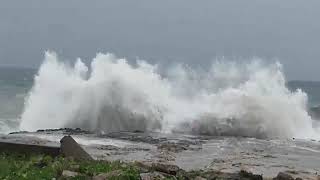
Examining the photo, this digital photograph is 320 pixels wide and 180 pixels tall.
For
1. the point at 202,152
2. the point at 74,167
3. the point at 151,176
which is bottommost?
the point at 151,176

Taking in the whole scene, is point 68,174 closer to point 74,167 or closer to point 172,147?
point 74,167

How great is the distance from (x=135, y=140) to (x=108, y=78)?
11.7 meters

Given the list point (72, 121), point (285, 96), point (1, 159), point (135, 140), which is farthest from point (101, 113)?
point (1, 159)

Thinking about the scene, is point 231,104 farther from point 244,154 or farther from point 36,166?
point 36,166

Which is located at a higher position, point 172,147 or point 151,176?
point 172,147

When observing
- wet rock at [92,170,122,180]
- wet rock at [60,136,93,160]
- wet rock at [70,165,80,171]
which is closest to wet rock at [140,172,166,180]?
wet rock at [92,170,122,180]

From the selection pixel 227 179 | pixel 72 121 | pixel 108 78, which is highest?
pixel 108 78

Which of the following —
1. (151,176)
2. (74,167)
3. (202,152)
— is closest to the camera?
(151,176)

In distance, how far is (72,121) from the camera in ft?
124

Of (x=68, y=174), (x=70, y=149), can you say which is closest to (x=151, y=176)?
(x=68, y=174)

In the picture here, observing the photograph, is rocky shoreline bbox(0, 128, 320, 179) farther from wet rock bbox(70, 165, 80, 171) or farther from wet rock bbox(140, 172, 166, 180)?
wet rock bbox(70, 165, 80, 171)

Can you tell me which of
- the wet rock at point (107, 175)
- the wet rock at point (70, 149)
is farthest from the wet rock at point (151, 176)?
the wet rock at point (70, 149)

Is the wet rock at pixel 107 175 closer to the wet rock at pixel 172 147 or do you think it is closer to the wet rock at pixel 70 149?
the wet rock at pixel 70 149

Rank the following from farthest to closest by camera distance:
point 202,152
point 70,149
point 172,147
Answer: point 172,147
point 202,152
point 70,149
